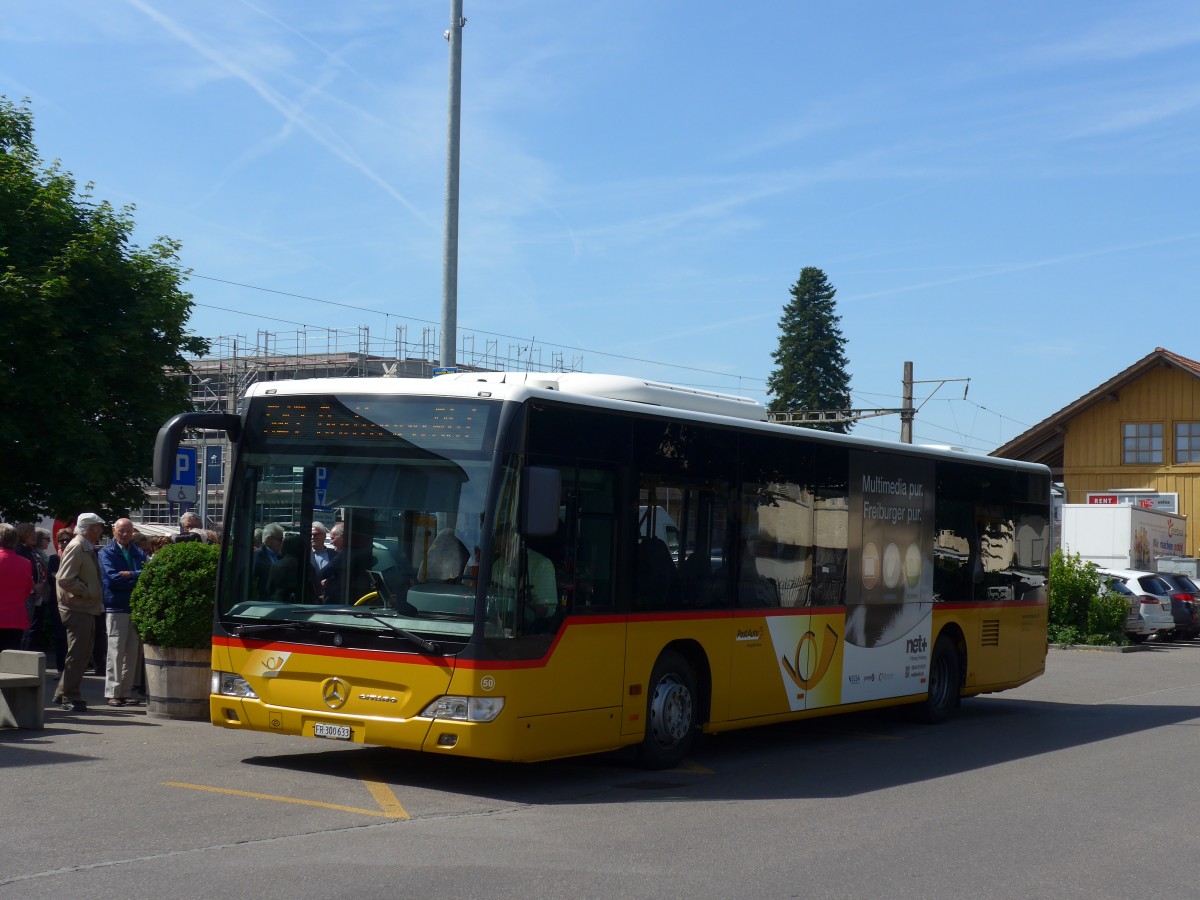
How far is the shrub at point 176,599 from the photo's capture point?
41.9 ft

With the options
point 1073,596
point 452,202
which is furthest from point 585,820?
point 1073,596

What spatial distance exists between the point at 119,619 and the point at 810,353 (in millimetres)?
71847

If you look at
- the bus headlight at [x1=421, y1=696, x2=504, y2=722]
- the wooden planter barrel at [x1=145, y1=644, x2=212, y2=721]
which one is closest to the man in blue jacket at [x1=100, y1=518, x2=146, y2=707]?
the wooden planter barrel at [x1=145, y1=644, x2=212, y2=721]

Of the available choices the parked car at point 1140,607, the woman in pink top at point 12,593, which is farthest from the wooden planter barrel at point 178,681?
the parked car at point 1140,607

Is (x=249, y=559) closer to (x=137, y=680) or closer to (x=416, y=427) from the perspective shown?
(x=416, y=427)

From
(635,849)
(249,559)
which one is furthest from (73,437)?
(635,849)

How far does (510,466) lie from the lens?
32.2 feet

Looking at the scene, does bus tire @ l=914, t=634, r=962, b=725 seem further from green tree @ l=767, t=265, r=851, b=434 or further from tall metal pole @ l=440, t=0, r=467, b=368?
green tree @ l=767, t=265, r=851, b=434

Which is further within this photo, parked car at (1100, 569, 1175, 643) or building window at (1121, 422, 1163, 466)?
building window at (1121, 422, 1163, 466)

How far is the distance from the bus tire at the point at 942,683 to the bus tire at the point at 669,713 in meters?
4.95

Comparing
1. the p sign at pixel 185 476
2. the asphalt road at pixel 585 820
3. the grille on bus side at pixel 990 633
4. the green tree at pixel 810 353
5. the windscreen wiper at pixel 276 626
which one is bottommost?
the asphalt road at pixel 585 820

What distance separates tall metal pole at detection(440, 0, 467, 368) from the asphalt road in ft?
20.3

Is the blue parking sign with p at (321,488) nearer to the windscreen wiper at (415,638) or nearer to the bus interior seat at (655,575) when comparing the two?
the windscreen wiper at (415,638)

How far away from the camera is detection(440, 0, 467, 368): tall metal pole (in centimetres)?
1748
